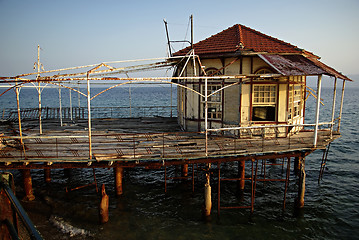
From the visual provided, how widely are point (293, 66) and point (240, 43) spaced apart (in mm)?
3527

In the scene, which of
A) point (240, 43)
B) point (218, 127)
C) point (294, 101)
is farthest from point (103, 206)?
point (294, 101)

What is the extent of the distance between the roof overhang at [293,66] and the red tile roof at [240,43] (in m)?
0.67

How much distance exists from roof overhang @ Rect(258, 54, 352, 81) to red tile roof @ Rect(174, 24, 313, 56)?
67 cm

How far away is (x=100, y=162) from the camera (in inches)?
531

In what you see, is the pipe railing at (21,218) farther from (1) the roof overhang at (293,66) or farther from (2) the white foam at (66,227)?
(1) the roof overhang at (293,66)

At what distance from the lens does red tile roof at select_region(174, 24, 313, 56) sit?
1662 cm

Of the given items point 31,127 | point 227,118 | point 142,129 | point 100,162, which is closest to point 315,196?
point 227,118

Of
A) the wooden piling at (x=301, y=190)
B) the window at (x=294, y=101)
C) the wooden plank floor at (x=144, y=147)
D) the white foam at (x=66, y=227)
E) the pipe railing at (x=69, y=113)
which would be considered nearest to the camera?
the white foam at (x=66, y=227)

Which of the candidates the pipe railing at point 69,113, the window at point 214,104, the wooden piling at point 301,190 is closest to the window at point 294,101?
the wooden piling at point 301,190

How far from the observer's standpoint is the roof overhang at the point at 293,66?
14.4m

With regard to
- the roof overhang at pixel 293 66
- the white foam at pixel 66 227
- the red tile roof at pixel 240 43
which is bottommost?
the white foam at pixel 66 227

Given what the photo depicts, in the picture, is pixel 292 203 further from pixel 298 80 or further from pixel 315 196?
pixel 298 80

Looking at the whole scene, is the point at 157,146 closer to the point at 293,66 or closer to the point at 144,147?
the point at 144,147

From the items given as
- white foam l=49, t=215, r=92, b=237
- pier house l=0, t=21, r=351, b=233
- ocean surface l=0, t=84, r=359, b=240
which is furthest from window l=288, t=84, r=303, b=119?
white foam l=49, t=215, r=92, b=237
